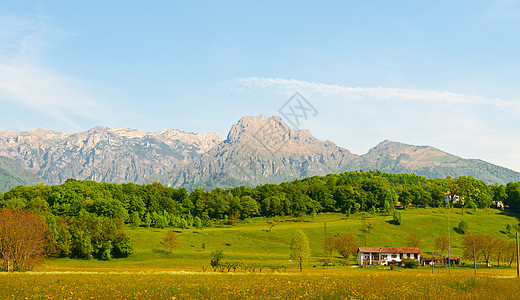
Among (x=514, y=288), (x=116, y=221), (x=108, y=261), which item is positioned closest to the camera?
(x=514, y=288)

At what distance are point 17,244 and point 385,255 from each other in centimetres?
10132

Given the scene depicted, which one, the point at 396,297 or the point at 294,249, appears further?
the point at 294,249

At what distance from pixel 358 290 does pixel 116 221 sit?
107 m

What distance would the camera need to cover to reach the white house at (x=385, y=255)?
419 feet

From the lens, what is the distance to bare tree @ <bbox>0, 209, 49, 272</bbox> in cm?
6888

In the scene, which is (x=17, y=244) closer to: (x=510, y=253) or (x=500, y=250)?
(x=500, y=250)

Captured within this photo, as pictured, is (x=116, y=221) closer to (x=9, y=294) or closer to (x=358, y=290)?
(x=9, y=294)

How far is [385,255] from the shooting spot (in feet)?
428

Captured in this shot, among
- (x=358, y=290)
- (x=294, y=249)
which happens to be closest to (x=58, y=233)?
(x=294, y=249)

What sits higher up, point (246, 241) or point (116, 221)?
point (116, 221)

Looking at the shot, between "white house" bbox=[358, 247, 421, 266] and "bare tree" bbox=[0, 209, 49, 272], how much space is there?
89288 mm

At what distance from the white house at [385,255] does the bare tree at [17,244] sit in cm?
8929

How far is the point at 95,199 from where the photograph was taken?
187500 mm

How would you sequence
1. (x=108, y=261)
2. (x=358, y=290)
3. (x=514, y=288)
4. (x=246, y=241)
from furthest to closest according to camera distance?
(x=246, y=241) → (x=108, y=261) → (x=514, y=288) → (x=358, y=290)
